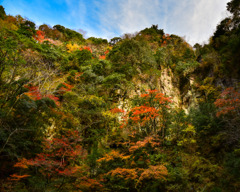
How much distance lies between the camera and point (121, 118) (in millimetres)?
10258

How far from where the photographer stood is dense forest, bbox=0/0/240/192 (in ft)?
18.9

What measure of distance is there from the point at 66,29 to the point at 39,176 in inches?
937

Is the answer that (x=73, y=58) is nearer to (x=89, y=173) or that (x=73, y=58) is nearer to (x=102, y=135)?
(x=102, y=135)

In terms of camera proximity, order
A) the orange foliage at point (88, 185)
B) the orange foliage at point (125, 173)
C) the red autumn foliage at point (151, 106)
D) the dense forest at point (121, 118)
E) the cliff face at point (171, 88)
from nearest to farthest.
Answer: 1. the orange foliage at point (88, 185)
2. the dense forest at point (121, 118)
3. the orange foliage at point (125, 173)
4. the red autumn foliage at point (151, 106)
5. the cliff face at point (171, 88)

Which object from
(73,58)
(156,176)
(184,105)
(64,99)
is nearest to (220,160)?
(156,176)

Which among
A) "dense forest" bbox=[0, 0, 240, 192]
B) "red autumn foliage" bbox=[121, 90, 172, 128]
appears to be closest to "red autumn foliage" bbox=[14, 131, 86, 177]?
"dense forest" bbox=[0, 0, 240, 192]

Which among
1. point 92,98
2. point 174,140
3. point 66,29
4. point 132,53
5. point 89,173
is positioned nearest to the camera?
point 89,173

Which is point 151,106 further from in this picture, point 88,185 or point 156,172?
point 88,185

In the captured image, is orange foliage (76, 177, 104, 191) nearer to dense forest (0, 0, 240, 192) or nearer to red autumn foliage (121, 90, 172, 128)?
dense forest (0, 0, 240, 192)

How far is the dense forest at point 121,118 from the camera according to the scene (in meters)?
5.76

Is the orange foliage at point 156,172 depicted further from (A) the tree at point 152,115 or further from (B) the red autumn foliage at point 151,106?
(B) the red autumn foliage at point 151,106

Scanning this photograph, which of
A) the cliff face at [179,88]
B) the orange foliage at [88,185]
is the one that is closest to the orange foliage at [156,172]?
the orange foliage at [88,185]

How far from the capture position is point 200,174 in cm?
673

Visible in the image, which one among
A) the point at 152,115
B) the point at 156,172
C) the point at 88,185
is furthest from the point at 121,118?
the point at 88,185
